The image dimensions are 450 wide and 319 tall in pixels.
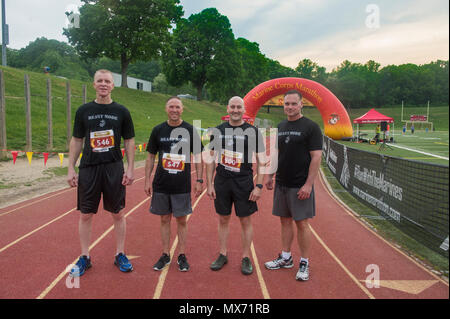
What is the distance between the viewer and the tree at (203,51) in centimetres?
4294

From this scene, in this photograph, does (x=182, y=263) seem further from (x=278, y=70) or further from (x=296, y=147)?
(x=278, y=70)

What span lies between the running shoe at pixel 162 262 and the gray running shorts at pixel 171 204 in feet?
1.75

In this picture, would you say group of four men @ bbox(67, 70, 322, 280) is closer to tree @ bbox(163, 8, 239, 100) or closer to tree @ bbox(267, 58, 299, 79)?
tree @ bbox(163, 8, 239, 100)

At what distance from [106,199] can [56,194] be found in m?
4.41

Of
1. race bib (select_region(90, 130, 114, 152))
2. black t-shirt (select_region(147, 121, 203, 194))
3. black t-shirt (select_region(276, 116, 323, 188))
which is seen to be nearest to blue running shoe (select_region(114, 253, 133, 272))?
black t-shirt (select_region(147, 121, 203, 194))

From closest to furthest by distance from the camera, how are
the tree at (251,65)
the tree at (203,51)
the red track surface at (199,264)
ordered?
1. the red track surface at (199,264)
2. the tree at (203,51)
3. the tree at (251,65)

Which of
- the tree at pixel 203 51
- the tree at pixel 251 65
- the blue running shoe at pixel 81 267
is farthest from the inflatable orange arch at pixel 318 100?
the tree at pixel 251 65

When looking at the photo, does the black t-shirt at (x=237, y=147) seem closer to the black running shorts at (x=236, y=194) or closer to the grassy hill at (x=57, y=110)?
the black running shorts at (x=236, y=194)

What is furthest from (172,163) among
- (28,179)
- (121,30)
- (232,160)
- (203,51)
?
(203,51)

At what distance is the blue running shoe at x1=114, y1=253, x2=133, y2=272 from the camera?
323 centimetres

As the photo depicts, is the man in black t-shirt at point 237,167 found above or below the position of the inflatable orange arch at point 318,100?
below

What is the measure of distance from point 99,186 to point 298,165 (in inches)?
82.4

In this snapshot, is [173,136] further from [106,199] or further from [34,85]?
[34,85]

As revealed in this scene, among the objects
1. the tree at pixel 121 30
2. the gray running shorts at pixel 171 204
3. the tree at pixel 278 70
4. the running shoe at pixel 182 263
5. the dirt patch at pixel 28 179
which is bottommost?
the running shoe at pixel 182 263
